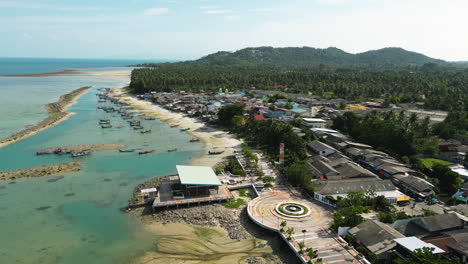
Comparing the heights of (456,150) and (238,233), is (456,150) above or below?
above

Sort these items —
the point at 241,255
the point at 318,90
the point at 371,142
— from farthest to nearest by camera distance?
the point at 318,90, the point at 371,142, the point at 241,255

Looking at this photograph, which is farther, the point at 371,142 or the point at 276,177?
the point at 371,142

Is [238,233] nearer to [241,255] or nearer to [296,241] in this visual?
[241,255]

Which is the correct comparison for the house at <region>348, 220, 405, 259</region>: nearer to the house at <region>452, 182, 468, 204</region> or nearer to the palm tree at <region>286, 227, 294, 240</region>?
the palm tree at <region>286, 227, 294, 240</region>

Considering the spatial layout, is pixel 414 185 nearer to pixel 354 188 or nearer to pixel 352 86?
pixel 354 188

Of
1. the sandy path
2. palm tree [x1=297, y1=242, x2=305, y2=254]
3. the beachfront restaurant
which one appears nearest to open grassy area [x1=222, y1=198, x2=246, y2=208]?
the beachfront restaurant

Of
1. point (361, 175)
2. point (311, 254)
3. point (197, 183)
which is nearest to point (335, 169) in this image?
point (361, 175)

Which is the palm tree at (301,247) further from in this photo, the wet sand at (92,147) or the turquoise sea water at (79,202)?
the wet sand at (92,147)

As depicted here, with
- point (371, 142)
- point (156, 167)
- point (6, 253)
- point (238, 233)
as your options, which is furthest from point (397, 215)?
point (6, 253)
